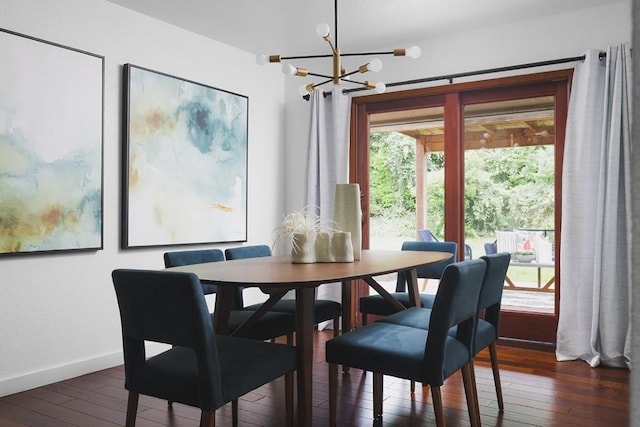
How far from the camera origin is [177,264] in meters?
2.89

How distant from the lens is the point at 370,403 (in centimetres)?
282

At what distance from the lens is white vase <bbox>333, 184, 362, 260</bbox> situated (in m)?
2.97


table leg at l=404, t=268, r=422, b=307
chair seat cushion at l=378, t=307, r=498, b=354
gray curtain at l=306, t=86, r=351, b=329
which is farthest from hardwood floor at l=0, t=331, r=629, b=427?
gray curtain at l=306, t=86, r=351, b=329

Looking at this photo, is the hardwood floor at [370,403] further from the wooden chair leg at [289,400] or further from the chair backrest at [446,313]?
the chair backrest at [446,313]

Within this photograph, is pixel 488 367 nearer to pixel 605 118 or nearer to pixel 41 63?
pixel 605 118

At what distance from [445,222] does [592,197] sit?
1.13m

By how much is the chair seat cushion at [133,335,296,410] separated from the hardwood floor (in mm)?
675

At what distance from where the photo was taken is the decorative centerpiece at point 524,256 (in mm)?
4125

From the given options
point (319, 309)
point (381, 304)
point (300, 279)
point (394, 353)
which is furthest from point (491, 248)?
point (300, 279)

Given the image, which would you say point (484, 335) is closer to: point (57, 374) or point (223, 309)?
point (223, 309)

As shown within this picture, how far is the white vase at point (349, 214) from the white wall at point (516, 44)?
1.87 meters

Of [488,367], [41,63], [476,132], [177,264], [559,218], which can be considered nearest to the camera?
[177,264]

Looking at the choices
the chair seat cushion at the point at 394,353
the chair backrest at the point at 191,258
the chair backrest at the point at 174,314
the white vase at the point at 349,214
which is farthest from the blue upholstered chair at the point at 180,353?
the white vase at the point at 349,214

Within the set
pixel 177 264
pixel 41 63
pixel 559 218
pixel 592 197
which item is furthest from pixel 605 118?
pixel 41 63
